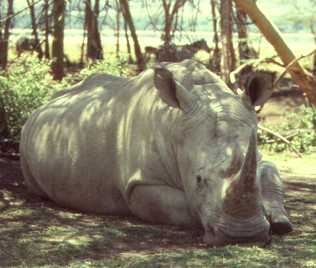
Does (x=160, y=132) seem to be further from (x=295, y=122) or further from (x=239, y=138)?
(x=295, y=122)

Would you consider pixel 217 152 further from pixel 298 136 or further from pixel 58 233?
pixel 298 136

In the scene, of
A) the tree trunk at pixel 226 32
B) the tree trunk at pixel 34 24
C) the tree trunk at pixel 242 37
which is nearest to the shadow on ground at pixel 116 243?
the tree trunk at pixel 34 24

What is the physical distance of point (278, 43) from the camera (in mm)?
10141

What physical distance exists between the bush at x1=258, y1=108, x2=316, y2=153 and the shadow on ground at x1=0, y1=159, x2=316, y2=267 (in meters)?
4.78

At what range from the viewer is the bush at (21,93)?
1081 cm

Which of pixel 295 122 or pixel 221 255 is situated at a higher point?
pixel 221 255

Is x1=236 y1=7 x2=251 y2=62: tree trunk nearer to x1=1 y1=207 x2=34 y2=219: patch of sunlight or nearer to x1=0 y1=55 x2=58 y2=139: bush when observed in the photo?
x1=0 y1=55 x2=58 y2=139: bush

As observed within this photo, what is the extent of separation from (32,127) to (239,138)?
10.0 feet

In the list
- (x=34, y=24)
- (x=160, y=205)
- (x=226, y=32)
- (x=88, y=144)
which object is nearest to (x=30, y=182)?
(x=88, y=144)

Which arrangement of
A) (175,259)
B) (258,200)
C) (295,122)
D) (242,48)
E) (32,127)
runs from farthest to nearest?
1. (242,48)
2. (295,122)
3. (32,127)
4. (258,200)
5. (175,259)

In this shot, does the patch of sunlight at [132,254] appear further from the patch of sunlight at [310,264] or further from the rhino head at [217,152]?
the patch of sunlight at [310,264]

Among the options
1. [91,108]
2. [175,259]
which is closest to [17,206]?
[91,108]

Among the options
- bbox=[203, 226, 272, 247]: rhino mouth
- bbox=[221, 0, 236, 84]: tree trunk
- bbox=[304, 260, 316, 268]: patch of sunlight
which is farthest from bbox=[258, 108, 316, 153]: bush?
bbox=[304, 260, 316, 268]: patch of sunlight

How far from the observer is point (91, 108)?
7.93 m
